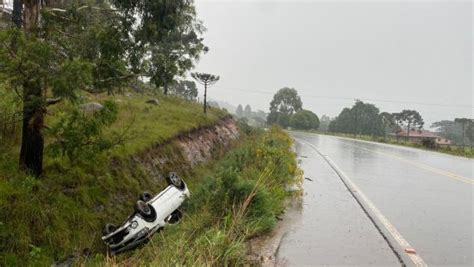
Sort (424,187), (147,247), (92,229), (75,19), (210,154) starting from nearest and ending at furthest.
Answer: (147,247), (92,229), (75,19), (424,187), (210,154)

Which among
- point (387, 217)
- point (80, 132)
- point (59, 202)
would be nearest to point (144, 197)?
point (59, 202)

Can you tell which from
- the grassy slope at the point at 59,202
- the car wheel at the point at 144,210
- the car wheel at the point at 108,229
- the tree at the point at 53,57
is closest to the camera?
the tree at the point at 53,57

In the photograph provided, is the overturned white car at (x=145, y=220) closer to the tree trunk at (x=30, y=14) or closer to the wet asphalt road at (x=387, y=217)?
the wet asphalt road at (x=387, y=217)

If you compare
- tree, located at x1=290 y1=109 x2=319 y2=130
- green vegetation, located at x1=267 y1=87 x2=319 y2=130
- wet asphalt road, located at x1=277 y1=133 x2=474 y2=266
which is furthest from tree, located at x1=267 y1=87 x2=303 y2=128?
wet asphalt road, located at x1=277 y1=133 x2=474 y2=266

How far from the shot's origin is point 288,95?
433 ft

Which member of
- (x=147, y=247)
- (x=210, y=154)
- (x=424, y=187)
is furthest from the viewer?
(x=210, y=154)

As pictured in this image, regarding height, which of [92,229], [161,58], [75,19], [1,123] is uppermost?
[75,19]

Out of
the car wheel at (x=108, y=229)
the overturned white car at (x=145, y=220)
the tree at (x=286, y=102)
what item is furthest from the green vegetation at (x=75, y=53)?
the tree at (x=286, y=102)

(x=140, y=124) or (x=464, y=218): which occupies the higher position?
(x=140, y=124)

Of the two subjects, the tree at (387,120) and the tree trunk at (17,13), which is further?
the tree at (387,120)

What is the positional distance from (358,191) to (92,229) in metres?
6.84

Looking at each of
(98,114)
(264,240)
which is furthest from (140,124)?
(264,240)

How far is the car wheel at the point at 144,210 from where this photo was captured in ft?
21.7

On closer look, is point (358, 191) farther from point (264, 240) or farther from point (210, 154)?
point (210, 154)
